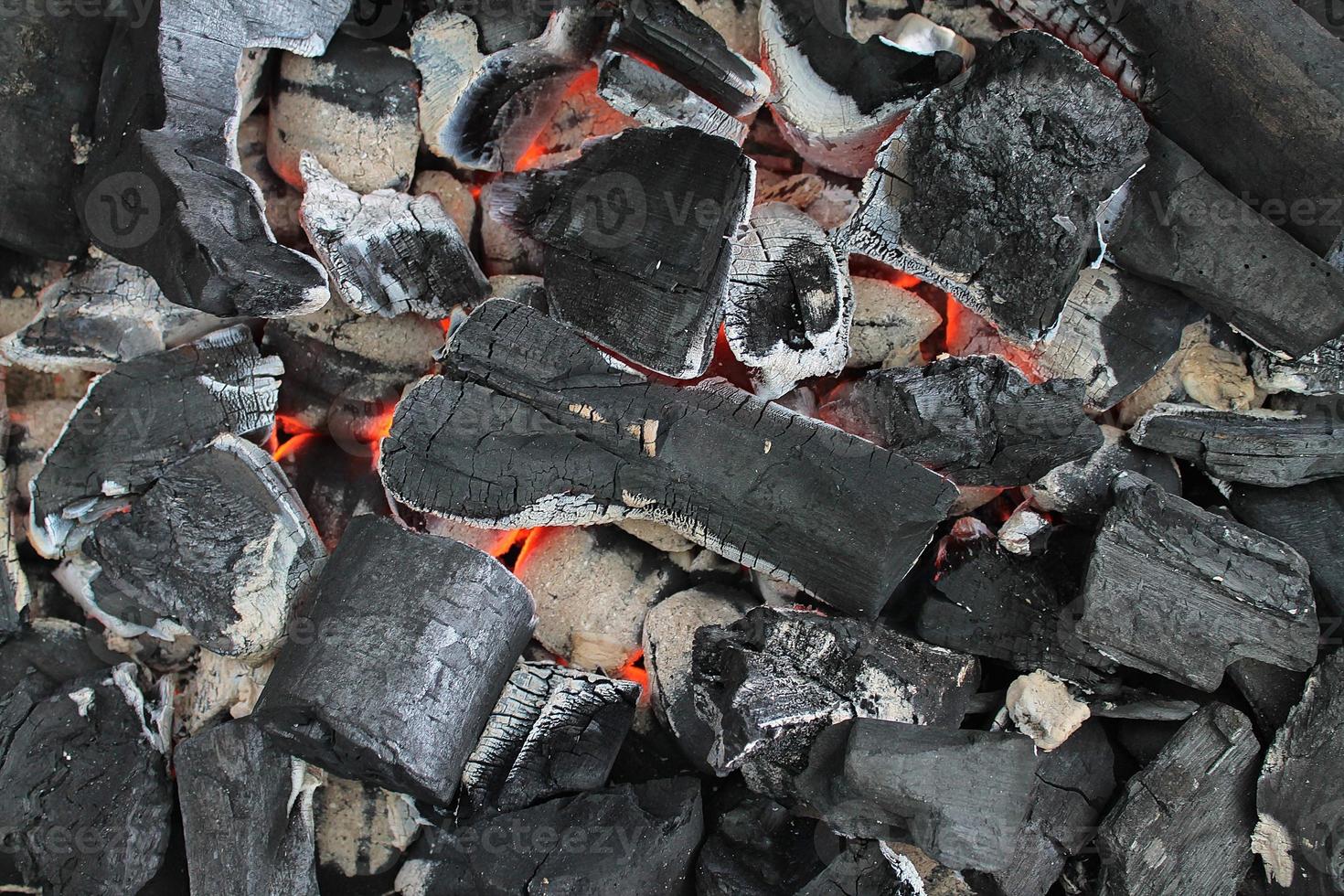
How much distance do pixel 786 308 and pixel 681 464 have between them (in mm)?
520

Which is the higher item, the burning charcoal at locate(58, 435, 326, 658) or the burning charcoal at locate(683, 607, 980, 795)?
the burning charcoal at locate(683, 607, 980, 795)

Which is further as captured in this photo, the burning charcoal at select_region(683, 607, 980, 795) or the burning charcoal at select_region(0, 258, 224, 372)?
the burning charcoal at select_region(0, 258, 224, 372)

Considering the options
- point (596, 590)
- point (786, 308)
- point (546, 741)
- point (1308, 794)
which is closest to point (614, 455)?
point (596, 590)

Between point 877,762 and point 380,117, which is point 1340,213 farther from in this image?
point 380,117

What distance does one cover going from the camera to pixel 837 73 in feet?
8.20

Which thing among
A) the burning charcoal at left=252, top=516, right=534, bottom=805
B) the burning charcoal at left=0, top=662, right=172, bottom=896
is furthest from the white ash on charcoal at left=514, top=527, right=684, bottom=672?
the burning charcoal at left=0, top=662, right=172, bottom=896

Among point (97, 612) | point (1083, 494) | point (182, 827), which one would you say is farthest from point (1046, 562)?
point (97, 612)

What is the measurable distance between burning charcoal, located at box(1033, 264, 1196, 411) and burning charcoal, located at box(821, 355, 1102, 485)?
26 cm

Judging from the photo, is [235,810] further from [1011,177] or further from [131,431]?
[1011,177]

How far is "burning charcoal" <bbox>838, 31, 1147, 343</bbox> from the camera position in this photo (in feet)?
7.29

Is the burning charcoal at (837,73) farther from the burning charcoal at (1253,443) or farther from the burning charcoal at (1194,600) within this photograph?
the burning charcoal at (1194,600)

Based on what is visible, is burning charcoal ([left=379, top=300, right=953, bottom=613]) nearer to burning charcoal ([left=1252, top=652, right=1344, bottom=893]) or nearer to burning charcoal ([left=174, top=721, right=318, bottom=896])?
burning charcoal ([left=174, top=721, right=318, bottom=896])

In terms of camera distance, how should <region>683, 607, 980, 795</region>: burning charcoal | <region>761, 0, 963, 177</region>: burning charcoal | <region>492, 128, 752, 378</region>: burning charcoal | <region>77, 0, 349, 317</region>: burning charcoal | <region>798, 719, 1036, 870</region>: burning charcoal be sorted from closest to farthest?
<region>798, 719, 1036, 870</region>: burning charcoal < <region>683, 607, 980, 795</region>: burning charcoal < <region>77, 0, 349, 317</region>: burning charcoal < <region>492, 128, 752, 378</region>: burning charcoal < <region>761, 0, 963, 177</region>: burning charcoal

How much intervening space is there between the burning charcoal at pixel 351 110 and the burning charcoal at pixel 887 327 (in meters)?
1.36
